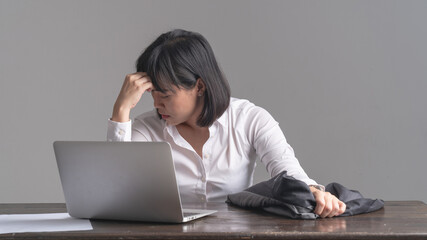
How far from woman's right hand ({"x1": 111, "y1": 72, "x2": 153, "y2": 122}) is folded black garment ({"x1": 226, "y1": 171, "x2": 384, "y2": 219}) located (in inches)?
19.9

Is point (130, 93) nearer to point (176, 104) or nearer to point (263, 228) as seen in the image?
point (176, 104)

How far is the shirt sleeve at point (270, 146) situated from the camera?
179 centimetres

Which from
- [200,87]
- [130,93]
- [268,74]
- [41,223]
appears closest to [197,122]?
[200,87]

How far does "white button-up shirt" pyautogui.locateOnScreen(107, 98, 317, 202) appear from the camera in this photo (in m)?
1.95

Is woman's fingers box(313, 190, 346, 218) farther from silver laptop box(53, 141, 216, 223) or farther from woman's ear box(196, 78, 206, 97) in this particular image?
woman's ear box(196, 78, 206, 97)

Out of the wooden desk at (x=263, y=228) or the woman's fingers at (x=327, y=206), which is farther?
the woman's fingers at (x=327, y=206)

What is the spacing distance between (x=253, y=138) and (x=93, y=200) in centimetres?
79

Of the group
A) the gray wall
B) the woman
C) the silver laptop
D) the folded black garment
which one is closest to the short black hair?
the woman

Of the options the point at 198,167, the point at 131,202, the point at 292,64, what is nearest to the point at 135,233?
the point at 131,202

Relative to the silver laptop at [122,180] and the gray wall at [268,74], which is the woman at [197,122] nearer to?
the silver laptop at [122,180]

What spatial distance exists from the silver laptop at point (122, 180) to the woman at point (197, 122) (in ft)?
1.65

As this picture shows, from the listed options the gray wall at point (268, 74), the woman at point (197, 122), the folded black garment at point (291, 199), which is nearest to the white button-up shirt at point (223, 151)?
the woman at point (197, 122)

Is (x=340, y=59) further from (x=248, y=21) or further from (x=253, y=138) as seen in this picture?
(x=253, y=138)

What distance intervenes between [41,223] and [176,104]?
2.22 ft
